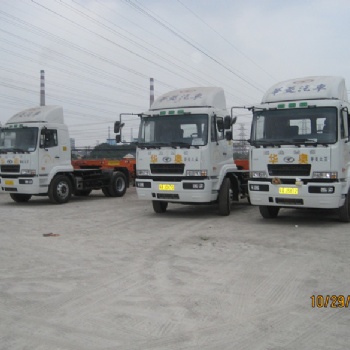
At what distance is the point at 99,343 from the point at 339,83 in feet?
27.2

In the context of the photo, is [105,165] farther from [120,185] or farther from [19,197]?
[19,197]

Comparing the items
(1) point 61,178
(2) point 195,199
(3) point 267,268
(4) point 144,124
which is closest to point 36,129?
(1) point 61,178

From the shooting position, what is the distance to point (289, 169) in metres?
9.57

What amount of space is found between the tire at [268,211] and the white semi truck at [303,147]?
79cm

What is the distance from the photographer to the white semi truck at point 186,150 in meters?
10.9

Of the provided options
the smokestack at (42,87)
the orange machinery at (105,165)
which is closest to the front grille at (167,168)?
the orange machinery at (105,165)

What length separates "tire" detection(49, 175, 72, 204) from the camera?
14.9 m

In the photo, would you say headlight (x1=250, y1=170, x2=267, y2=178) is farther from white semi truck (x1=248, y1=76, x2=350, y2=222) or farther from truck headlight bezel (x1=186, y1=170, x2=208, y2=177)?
truck headlight bezel (x1=186, y1=170, x2=208, y2=177)

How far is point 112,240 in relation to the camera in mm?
8516

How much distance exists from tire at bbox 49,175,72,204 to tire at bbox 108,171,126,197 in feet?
7.62

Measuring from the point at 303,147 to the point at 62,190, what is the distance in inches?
361

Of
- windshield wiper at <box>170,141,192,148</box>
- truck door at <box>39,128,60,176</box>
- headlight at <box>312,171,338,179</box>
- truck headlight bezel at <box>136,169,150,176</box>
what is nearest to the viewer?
headlight at <box>312,171,338,179</box>
